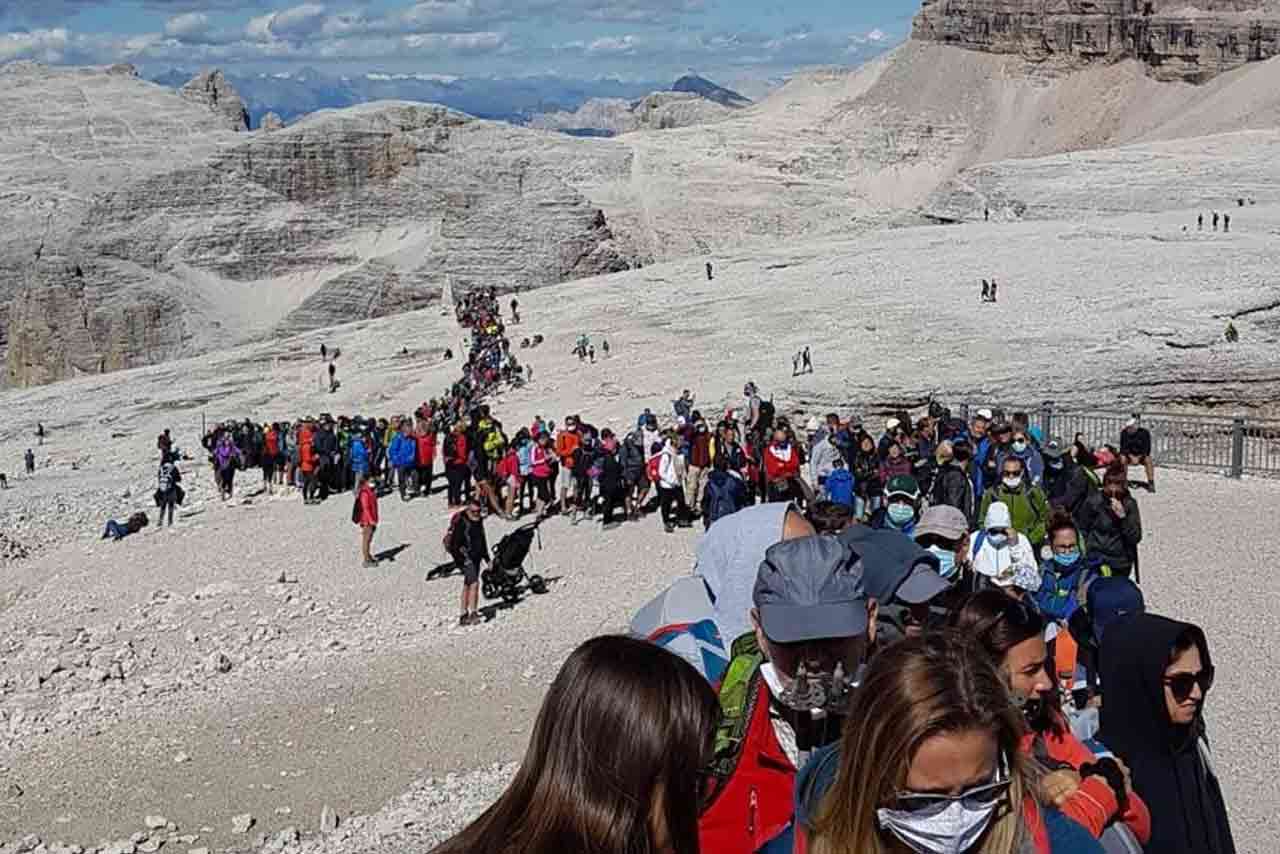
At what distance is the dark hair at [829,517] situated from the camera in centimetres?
743

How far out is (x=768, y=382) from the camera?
1088 inches

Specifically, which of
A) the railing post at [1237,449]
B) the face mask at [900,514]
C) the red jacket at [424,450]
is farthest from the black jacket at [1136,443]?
the red jacket at [424,450]

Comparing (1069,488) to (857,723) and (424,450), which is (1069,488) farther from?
(424,450)

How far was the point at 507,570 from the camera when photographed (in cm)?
1441

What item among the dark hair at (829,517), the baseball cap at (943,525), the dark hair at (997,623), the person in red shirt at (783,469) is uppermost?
the dark hair at (997,623)

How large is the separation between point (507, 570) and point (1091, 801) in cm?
1103

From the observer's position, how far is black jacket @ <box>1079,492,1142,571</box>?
403 inches

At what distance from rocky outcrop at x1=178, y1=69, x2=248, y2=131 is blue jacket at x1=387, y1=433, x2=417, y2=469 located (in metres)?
70.7

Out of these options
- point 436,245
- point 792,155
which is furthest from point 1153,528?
point 792,155

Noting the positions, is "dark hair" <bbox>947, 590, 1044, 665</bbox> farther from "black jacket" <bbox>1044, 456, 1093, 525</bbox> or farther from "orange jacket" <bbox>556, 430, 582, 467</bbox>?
"orange jacket" <bbox>556, 430, 582, 467</bbox>

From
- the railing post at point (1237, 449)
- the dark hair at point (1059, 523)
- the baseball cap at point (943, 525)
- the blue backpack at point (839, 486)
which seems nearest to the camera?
the baseball cap at point (943, 525)

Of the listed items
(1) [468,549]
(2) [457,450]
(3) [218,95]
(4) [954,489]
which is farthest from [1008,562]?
(3) [218,95]

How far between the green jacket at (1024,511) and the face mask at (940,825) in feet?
22.3

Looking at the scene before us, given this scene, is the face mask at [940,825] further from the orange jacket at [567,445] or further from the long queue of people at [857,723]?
the orange jacket at [567,445]
